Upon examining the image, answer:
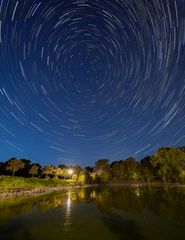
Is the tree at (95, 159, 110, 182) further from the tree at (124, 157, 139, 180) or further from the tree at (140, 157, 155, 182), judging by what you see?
the tree at (140, 157, 155, 182)

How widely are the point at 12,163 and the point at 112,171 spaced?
235ft

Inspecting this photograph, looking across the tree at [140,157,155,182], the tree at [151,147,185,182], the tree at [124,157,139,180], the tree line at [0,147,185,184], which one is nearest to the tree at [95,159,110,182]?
the tree line at [0,147,185,184]

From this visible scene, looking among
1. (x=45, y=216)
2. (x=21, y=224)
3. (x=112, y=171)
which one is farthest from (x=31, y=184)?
(x=112, y=171)

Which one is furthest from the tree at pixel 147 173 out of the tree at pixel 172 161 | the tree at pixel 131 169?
the tree at pixel 172 161

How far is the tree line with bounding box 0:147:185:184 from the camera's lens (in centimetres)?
8538

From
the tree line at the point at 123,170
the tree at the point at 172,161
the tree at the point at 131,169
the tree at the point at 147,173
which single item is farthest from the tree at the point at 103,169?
the tree at the point at 172,161

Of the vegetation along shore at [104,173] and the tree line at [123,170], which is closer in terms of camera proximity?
the vegetation along shore at [104,173]

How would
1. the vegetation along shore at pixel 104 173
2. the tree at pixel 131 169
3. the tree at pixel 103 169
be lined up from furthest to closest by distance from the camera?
the tree at pixel 131 169, the tree at pixel 103 169, the vegetation along shore at pixel 104 173

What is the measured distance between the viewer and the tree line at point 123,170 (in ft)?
280

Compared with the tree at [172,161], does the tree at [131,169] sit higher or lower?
higher

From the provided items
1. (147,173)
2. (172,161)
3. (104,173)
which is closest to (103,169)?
(104,173)

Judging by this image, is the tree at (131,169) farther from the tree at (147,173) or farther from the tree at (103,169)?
the tree at (103,169)

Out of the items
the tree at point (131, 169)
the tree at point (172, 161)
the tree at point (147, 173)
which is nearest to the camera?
the tree at point (172, 161)

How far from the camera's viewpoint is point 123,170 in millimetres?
136875
